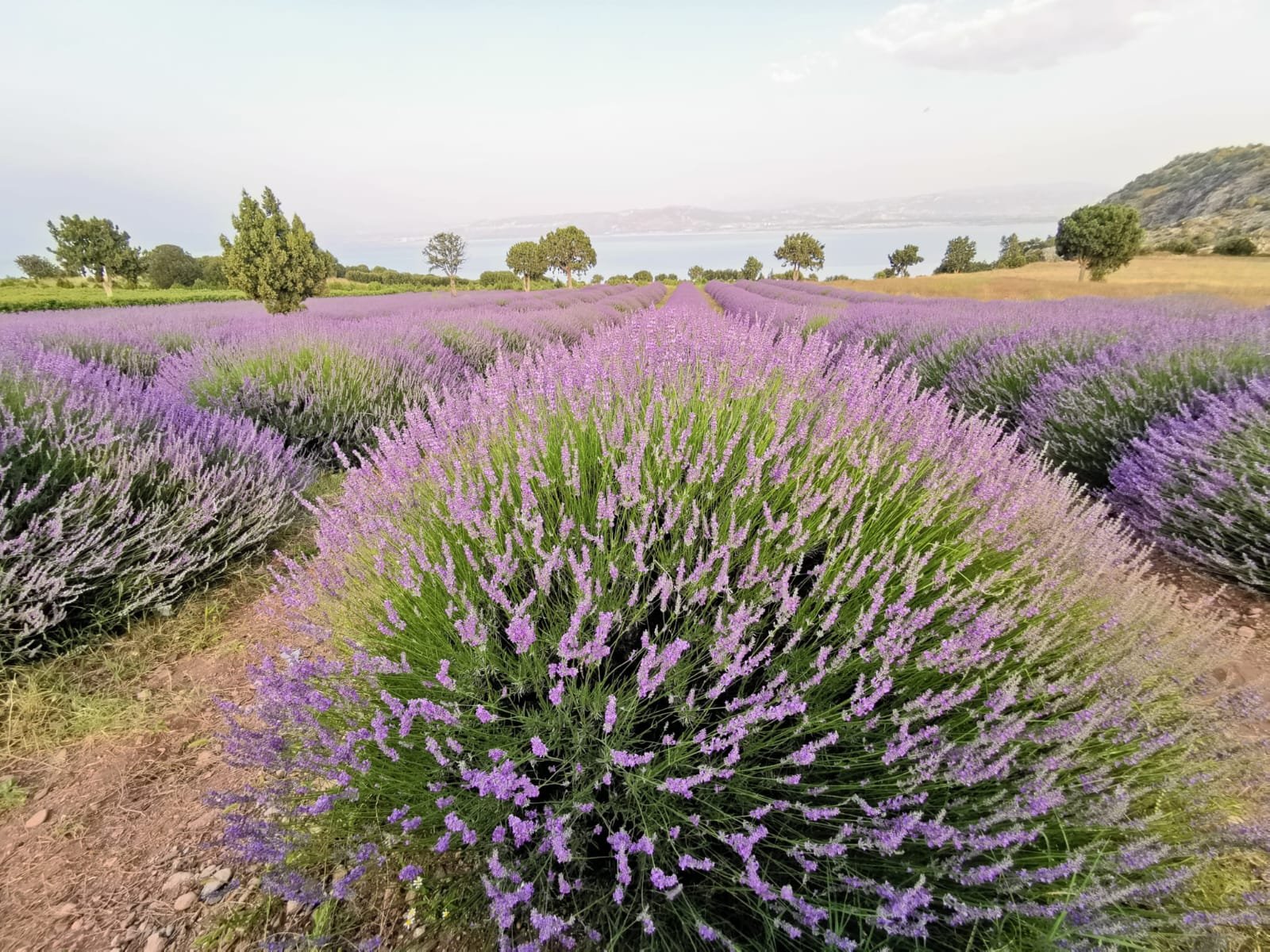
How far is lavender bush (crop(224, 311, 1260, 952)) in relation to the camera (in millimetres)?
1075

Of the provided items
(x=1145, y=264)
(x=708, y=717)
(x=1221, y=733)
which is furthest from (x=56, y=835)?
(x=1145, y=264)

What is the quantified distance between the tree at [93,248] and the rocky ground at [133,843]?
39466mm

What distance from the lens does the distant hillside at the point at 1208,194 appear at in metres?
58.5

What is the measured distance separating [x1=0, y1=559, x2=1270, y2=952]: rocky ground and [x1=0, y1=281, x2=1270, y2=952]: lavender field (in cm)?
11

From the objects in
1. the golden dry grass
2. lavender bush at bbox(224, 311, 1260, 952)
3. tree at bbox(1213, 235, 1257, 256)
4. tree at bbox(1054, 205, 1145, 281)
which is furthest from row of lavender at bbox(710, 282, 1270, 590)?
tree at bbox(1213, 235, 1257, 256)

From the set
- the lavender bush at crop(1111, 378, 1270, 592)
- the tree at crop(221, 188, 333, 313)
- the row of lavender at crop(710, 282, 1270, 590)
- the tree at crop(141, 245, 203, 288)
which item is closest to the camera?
the lavender bush at crop(1111, 378, 1270, 592)

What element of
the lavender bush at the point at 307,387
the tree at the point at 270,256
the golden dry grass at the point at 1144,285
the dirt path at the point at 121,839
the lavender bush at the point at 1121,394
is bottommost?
the golden dry grass at the point at 1144,285

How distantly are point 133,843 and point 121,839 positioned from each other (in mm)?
61

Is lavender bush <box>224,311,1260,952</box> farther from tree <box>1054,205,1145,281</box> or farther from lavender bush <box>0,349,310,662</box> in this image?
tree <box>1054,205,1145,281</box>

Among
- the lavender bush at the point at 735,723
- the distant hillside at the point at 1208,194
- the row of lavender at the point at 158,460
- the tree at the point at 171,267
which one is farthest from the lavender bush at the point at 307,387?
the distant hillside at the point at 1208,194

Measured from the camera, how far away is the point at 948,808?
117cm

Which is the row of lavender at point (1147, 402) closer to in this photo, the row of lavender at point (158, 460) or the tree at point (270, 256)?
the row of lavender at point (158, 460)

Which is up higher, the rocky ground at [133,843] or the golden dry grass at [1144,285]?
the rocky ground at [133,843]

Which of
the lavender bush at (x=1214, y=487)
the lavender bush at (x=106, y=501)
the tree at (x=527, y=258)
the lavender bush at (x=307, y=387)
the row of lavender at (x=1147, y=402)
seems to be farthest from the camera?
the tree at (x=527, y=258)
